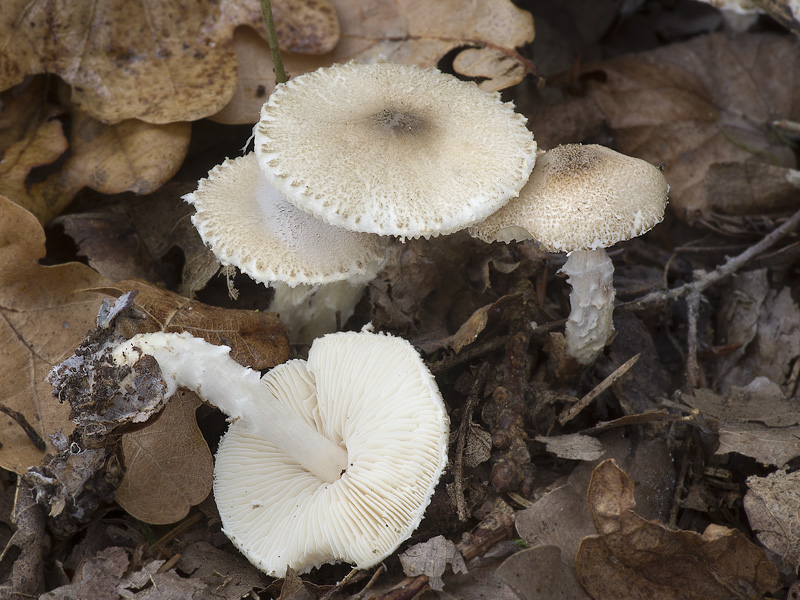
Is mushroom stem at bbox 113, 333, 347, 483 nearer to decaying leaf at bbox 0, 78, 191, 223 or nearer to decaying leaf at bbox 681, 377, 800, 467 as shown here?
decaying leaf at bbox 0, 78, 191, 223

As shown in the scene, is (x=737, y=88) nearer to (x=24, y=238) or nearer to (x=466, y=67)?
(x=466, y=67)

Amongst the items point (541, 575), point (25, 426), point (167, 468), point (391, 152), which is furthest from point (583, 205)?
point (25, 426)

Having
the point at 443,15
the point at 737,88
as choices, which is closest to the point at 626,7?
the point at 737,88

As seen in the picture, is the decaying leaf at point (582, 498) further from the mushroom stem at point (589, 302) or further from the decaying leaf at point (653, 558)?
the mushroom stem at point (589, 302)

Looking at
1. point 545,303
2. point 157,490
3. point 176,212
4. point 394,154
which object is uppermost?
point 394,154

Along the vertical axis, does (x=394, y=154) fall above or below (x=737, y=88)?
above

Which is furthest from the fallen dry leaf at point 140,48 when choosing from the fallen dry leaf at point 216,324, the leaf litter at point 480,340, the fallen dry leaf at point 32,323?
the fallen dry leaf at point 216,324
